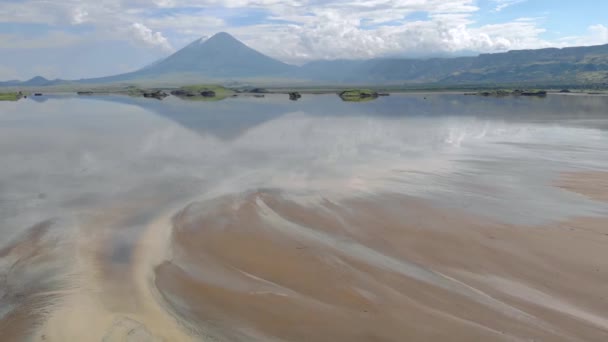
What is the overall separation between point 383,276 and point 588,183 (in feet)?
43.1

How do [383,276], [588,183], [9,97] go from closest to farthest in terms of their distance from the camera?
[383,276]
[588,183]
[9,97]

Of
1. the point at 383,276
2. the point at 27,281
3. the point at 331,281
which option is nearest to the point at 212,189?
the point at 27,281

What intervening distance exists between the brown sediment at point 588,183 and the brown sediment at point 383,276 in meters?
3.87

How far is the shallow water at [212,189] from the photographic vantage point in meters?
11.0

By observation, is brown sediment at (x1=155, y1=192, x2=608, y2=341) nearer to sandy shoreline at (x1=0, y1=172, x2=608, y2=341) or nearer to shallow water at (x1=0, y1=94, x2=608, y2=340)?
sandy shoreline at (x1=0, y1=172, x2=608, y2=341)

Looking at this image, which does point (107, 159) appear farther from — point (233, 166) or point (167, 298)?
point (167, 298)

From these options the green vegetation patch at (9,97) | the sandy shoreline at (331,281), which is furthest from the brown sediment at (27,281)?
the green vegetation patch at (9,97)

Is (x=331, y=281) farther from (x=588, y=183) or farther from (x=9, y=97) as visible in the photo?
(x=9, y=97)

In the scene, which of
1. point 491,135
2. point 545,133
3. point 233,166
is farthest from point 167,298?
point 545,133

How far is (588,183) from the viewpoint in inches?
760

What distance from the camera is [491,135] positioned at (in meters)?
36.0

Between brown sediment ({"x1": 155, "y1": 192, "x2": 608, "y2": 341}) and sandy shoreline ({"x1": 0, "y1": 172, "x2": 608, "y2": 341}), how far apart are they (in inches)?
1.4

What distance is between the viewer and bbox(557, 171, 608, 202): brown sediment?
696 inches

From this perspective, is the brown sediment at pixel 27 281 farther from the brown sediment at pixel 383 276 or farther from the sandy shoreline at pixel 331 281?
the brown sediment at pixel 383 276
